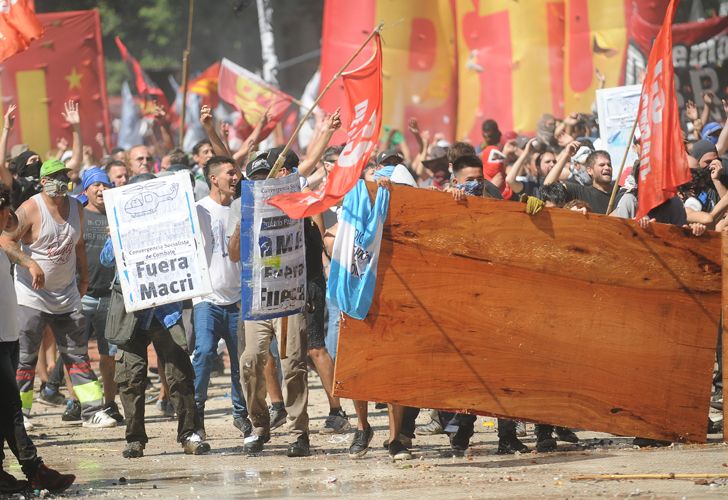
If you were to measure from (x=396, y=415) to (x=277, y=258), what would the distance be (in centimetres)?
130

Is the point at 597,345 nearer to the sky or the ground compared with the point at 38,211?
nearer to the ground

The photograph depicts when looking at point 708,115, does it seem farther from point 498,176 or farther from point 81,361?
point 81,361

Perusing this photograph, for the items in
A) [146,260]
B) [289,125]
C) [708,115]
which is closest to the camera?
[146,260]

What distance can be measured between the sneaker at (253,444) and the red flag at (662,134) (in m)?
2.99

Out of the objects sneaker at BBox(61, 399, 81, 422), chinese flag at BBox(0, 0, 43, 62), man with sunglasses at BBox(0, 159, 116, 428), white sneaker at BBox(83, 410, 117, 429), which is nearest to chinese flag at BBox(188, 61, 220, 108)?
chinese flag at BBox(0, 0, 43, 62)

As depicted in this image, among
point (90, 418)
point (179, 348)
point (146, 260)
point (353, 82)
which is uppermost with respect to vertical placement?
point (353, 82)

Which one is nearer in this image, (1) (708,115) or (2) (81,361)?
(2) (81,361)

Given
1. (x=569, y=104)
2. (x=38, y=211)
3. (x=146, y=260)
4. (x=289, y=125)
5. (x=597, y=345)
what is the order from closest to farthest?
1. (x=597, y=345)
2. (x=146, y=260)
3. (x=38, y=211)
4. (x=569, y=104)
5. (x=289, y=125)

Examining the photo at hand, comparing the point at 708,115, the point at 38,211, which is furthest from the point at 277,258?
the point at 708,115

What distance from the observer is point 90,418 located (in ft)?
38.7

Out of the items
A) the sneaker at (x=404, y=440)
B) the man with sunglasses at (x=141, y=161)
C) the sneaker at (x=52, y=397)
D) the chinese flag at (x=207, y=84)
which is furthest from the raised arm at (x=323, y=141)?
the chinese flag at (x=207, y=84)

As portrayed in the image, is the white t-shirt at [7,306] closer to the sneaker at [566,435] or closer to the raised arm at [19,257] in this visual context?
the raised arm at [19,257]

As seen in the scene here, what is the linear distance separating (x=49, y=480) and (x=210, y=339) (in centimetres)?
241

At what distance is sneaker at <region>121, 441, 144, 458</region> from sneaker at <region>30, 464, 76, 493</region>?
5.06 ft
